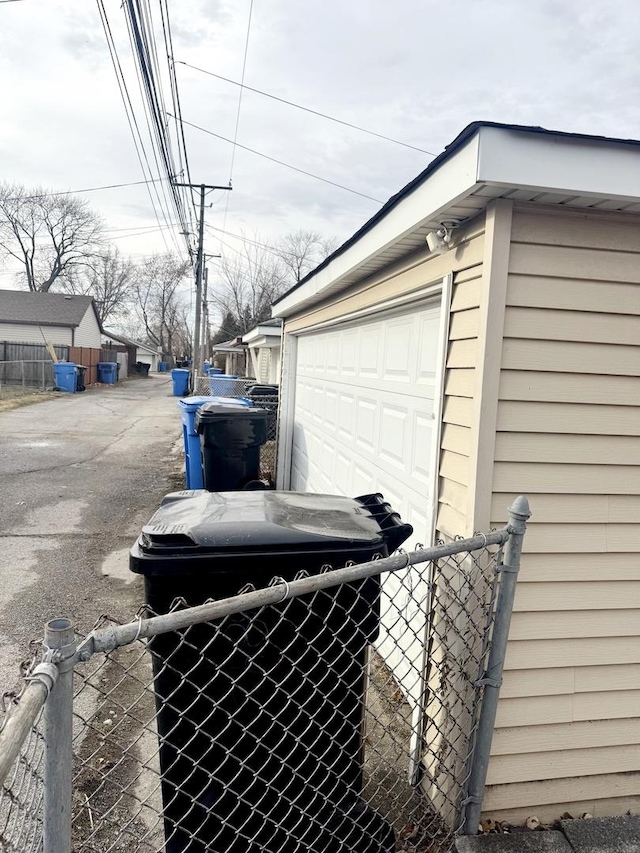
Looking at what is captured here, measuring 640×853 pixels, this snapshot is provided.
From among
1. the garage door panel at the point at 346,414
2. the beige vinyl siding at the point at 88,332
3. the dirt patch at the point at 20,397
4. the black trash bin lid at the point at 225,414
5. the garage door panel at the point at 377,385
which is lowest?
the dirt patch at the point at 20,397

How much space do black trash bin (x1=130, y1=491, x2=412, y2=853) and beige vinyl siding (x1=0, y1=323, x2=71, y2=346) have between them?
30823 mm

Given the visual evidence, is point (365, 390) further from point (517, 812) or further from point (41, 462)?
point (41, 462)

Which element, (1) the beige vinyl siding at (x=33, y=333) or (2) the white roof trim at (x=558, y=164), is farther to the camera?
(1) the beige vinyl siding at (x=33, y=333)

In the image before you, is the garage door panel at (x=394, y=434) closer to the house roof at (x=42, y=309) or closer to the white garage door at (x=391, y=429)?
the white garage door at (x=391, y=429)

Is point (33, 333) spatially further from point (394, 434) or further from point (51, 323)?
point (394, 434)

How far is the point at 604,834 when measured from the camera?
228 centimetres

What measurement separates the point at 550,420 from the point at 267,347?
14.0m

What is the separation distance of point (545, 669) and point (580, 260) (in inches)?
64.9

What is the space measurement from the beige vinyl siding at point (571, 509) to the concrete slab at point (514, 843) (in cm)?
12

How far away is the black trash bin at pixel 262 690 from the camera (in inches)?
72.4

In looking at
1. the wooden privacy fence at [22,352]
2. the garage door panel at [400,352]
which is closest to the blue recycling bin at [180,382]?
the wooden privacy fence at [22,352]

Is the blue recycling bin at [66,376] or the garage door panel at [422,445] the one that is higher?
the garage door panel at [422,445]

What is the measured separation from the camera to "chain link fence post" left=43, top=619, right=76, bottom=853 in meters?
1.14

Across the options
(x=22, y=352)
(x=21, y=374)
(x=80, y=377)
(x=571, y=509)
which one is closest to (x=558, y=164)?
(x=571, y=509)
